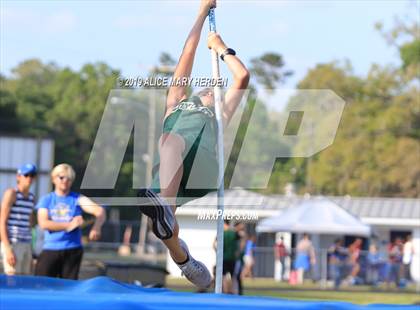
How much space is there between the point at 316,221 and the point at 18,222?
21.0m

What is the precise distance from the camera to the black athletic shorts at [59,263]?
9.34m

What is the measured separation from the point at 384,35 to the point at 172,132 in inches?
1432

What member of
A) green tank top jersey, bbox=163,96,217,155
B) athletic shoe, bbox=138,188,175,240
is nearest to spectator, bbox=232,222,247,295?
green tank top jersey, bbox=163,96,217,155

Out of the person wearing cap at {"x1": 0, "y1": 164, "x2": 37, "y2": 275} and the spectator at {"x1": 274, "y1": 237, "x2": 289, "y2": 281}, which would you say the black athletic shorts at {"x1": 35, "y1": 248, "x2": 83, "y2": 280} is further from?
the spectator at {"x1": 274, "y1": 237, "x2": 289, "y2": 281}

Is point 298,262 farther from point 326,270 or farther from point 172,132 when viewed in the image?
point 172,132

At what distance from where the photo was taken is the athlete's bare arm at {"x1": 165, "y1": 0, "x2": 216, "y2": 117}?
673cm

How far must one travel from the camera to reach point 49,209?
9.38 meters

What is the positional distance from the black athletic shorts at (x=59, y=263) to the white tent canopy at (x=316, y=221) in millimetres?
18715

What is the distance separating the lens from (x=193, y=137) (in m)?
6.34

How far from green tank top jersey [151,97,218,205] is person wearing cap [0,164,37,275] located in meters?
3.14

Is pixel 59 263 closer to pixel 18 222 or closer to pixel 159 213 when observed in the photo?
pixel 18 222

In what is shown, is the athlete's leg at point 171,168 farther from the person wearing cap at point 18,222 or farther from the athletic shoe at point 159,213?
the person wearing cap at point 18,222

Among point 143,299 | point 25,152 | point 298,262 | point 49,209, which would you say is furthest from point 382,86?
point 143,299

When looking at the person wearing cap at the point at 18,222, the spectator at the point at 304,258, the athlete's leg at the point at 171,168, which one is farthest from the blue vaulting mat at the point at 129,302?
the spectator at the point at 304,258
